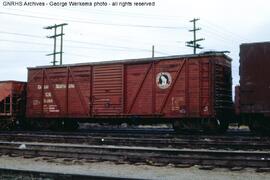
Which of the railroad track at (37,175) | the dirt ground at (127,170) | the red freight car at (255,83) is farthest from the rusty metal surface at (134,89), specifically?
the railroad track at (37,175)

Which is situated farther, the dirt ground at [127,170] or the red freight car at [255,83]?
the red freight car at [255,83]

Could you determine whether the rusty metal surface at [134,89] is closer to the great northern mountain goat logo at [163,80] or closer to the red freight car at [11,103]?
the great northern mountain goat logo at [163,80]

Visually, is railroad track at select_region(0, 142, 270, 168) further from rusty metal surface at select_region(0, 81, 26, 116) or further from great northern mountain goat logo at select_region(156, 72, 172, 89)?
rusty metal surface at select_region(0, 81, 26, 116)

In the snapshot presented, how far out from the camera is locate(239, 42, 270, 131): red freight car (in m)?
15.9

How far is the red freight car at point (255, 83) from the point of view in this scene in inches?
627

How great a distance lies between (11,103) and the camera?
75.6 ft

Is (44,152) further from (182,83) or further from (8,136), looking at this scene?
(182,83)

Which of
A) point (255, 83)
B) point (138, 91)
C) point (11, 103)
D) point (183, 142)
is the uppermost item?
point (255, 83)

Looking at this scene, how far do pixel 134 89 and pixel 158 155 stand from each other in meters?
8.53

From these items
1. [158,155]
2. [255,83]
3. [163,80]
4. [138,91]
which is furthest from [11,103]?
[158,155]

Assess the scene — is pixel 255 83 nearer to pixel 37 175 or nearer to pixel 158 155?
pixel 158 155

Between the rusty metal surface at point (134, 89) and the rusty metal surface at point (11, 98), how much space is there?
87 centimetres

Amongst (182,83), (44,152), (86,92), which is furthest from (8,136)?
(182,83)

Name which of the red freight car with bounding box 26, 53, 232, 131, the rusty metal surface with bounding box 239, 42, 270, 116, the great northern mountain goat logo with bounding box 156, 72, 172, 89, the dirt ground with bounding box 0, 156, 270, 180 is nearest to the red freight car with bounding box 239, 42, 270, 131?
the rusty metal surface with bounding box 239, 42, 270, 116
